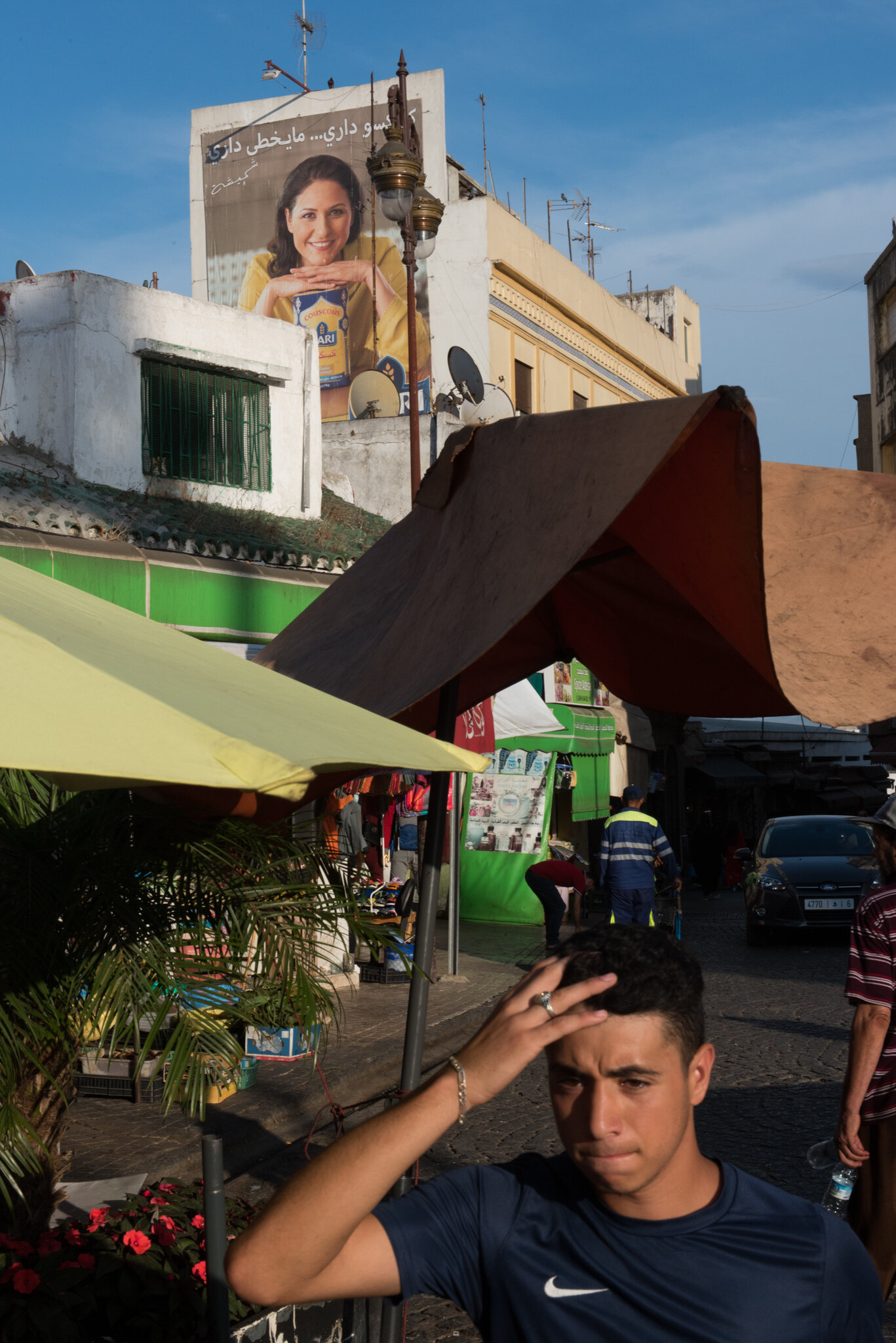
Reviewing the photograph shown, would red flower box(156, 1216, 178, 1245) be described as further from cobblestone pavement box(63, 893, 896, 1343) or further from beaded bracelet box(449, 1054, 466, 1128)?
beaded bracelet box(449, 1054, 466, 1128)

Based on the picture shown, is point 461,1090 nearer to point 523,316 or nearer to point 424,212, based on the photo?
point 424,212

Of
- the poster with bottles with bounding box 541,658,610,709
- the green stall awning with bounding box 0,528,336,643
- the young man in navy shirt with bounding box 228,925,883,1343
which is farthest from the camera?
the poster with bottles with bounding box 541,658,610,709

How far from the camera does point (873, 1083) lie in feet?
13.2

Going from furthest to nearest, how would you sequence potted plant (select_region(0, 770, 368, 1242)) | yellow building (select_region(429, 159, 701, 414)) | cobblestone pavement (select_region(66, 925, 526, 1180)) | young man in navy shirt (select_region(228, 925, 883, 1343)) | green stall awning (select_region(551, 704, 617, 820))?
yellow building (select_region(429, 159, 701, 414)) → green stall awning (select_region(551, 704, 617, 820)) → cobblestone pavement (select_region(66, 925, 526, 1180)) → potted plant (select_region(0, 770, 368, 1242)) → young man in navy shirt (select_region(228, 925, 883, 1343))

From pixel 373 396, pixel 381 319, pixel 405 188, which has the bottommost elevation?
pixel 405 188

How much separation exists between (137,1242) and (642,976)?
270 centimetres

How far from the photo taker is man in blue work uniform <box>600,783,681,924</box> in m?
12.4

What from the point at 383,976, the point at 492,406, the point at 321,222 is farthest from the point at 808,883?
the point at 321,222

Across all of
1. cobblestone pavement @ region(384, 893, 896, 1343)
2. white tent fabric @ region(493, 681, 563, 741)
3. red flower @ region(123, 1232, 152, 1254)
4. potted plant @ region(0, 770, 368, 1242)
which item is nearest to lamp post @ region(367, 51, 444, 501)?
white tent fabric @ region(493, 681, 563, 741)

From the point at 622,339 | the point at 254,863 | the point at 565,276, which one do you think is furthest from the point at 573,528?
the point at 622,339

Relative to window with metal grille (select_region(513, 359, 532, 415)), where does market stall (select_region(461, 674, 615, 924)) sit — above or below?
below

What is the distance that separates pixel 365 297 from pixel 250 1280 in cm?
2790

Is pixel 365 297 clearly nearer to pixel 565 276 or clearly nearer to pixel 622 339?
pixel 565 276

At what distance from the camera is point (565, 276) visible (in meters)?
30.2
